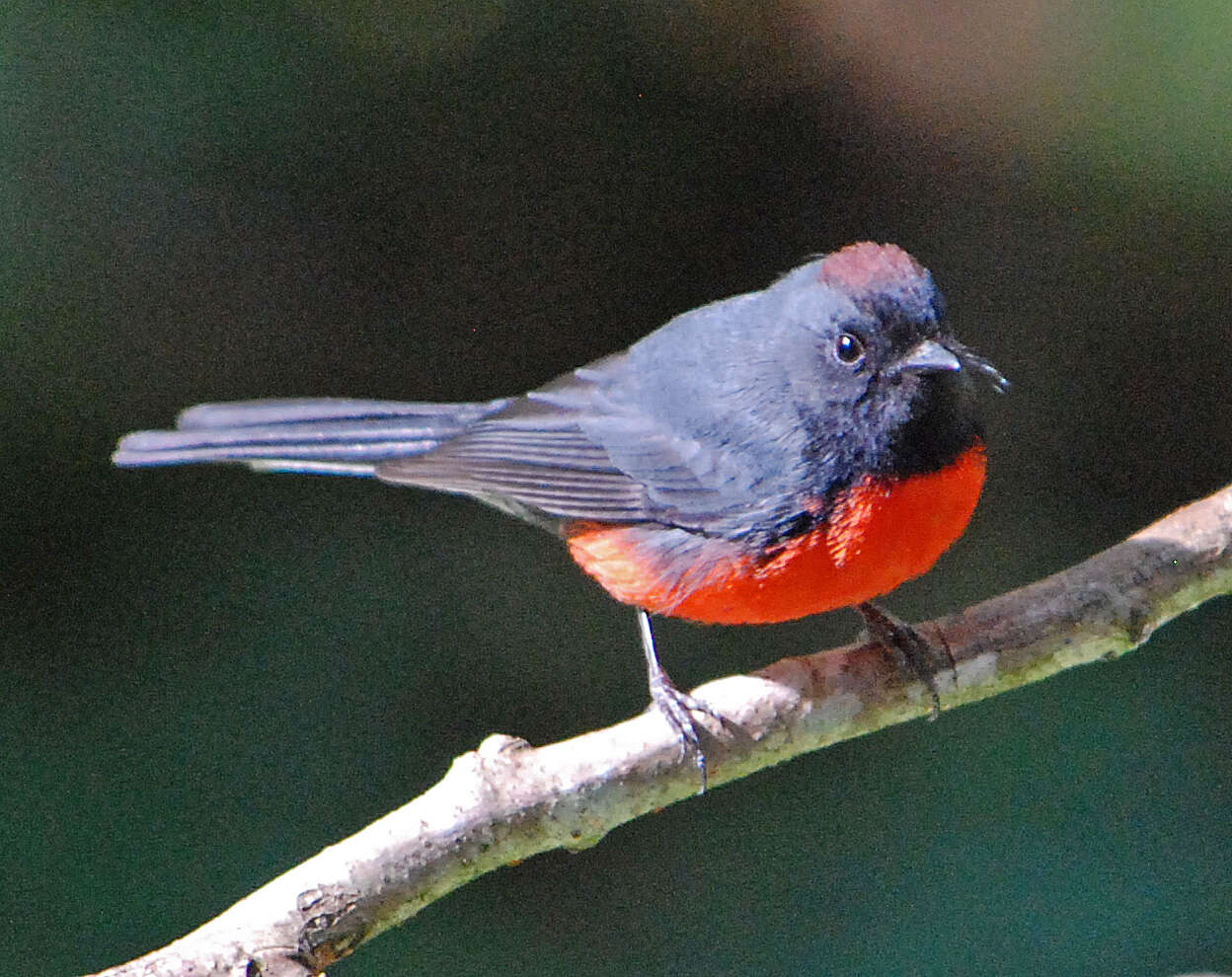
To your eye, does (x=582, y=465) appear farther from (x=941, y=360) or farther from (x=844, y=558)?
(x=941, y=360)

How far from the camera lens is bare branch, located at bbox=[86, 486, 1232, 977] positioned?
6.21 feet

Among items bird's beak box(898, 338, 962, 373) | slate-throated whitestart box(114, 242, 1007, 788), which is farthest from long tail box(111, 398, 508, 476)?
bird's beak box(898, 338, 962, 373)

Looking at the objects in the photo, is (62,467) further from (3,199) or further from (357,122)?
(357,122)

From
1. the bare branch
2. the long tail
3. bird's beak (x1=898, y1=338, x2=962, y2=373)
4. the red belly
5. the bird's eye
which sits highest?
the long tail

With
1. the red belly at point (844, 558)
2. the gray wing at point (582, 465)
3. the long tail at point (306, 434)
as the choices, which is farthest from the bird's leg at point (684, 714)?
the long tail at point (306, 434)

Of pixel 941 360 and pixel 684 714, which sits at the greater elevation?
pixel 941 360

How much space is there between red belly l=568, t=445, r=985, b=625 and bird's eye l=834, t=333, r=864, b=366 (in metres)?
0.21

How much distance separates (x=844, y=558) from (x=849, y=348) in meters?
0.37

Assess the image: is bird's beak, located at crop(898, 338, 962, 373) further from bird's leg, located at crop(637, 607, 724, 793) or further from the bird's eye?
bird's leg, located at crop(637, 607, 724, 793)

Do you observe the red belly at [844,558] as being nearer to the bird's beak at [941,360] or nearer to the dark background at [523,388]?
the bird's beak at [941,360]

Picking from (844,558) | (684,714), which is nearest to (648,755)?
(684,714)

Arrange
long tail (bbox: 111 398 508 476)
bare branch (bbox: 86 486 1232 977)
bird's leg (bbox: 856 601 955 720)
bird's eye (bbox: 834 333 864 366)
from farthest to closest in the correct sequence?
long tail (bbox: 111 398 508 476)
bird's leg (bbox: 856 601 955 720)
bird's eye (bbox: 834 333 864 366)
bare branch (bbox: 86 486 1232 977)

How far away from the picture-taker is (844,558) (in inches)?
90.8

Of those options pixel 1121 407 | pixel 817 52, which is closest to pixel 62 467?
pixel 817 52
